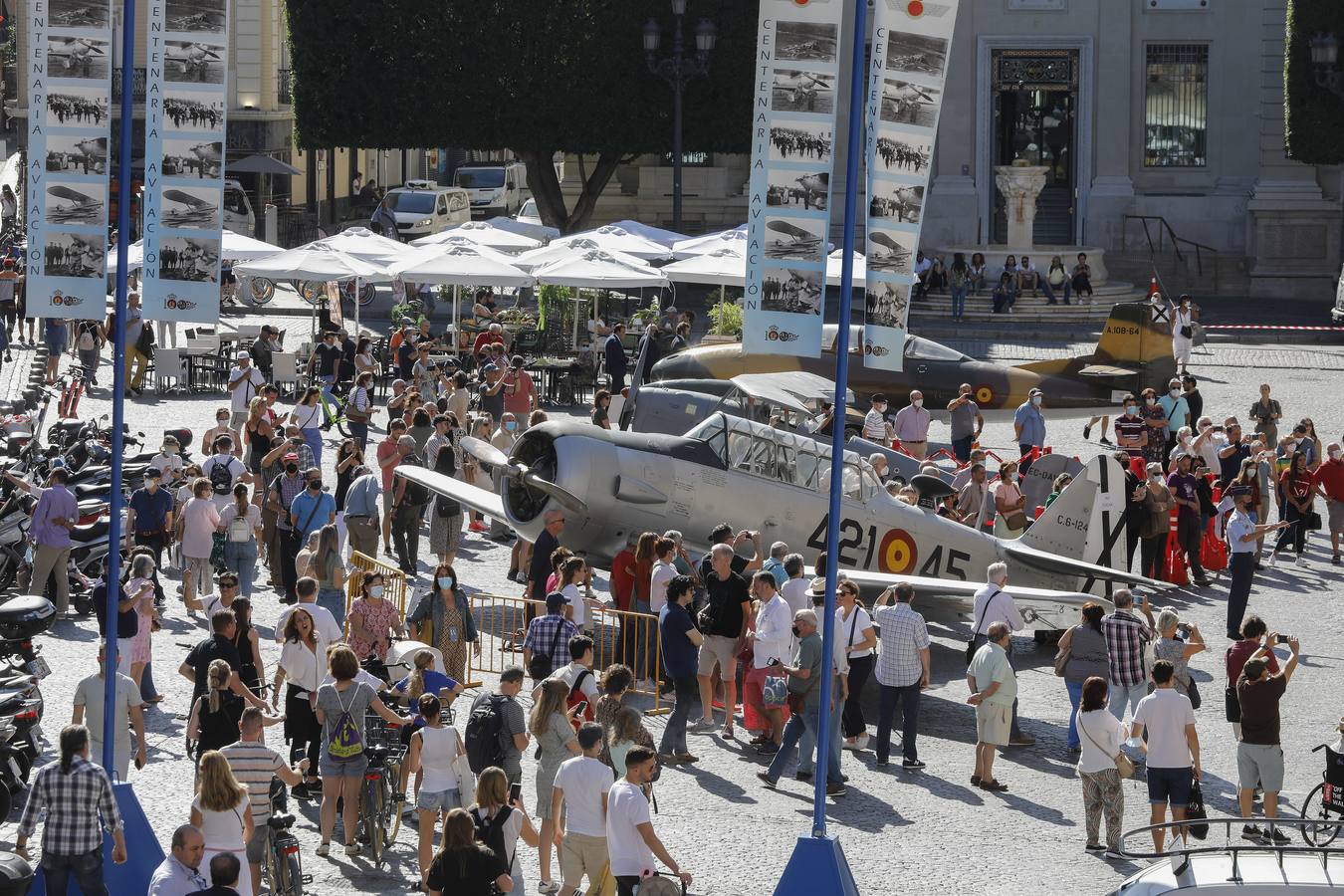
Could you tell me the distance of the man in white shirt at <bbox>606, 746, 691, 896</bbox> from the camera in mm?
10742

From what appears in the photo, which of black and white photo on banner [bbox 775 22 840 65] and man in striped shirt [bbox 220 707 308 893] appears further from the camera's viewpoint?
black and white photo on banner [bbox 775 22 840 65]

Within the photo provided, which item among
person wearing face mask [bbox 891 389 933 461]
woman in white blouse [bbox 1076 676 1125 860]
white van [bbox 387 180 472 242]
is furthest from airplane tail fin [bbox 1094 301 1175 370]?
white van [bbox 387 180 472 242]

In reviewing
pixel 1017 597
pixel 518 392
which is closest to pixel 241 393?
pixel 518 392

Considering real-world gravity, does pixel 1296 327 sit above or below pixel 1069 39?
below

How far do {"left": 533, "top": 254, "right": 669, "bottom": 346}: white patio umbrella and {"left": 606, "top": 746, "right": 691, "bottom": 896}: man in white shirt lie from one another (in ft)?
68.2

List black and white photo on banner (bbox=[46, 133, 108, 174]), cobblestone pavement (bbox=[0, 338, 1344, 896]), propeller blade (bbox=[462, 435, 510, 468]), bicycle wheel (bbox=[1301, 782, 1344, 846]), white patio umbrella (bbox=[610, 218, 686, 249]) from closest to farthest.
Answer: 1. cobblestone pavement (bbox=[0, 338, 1344, 896])
2. bicycle wheel (bbox=[1301, 782, 1344, 846])
3. black and white photo on banner (bbox=[46, 133, 108, 174])
4. propeller blade (bbox=[462, 435, 510, 468])
5. white patio umbrella (bbox=[610, 218, 686, 249])

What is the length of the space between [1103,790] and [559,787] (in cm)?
379

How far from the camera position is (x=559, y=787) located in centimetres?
1123

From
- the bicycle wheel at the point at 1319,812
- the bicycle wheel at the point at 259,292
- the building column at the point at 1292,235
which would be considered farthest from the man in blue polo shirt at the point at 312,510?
the building column at the point at 1292,235

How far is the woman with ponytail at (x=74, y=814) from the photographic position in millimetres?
10625

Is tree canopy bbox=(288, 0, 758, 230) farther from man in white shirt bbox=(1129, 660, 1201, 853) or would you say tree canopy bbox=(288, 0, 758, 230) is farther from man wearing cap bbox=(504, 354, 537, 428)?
man in white shirt bbox=(1129, 660, 1201, 853)

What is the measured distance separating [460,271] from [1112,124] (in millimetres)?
23462

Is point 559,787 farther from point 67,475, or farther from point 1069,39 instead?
point 1069,39

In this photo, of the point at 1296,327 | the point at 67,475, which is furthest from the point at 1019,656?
the point at 1296,327
